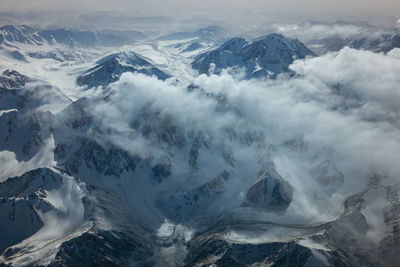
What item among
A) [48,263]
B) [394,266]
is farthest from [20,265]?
[394,266]

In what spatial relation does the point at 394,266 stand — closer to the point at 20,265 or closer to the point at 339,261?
the point at 339,261

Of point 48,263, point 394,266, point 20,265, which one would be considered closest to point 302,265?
point 394,266

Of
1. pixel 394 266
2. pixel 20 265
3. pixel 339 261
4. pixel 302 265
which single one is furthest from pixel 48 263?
pixel 394 266

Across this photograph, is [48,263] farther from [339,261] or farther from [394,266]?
[394,266]

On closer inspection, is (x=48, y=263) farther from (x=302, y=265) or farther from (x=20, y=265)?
(x=302, y=265)

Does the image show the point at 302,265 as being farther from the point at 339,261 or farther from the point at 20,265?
the point at 20,265

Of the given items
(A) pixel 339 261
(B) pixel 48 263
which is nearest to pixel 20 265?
(B) pixel 48 263
